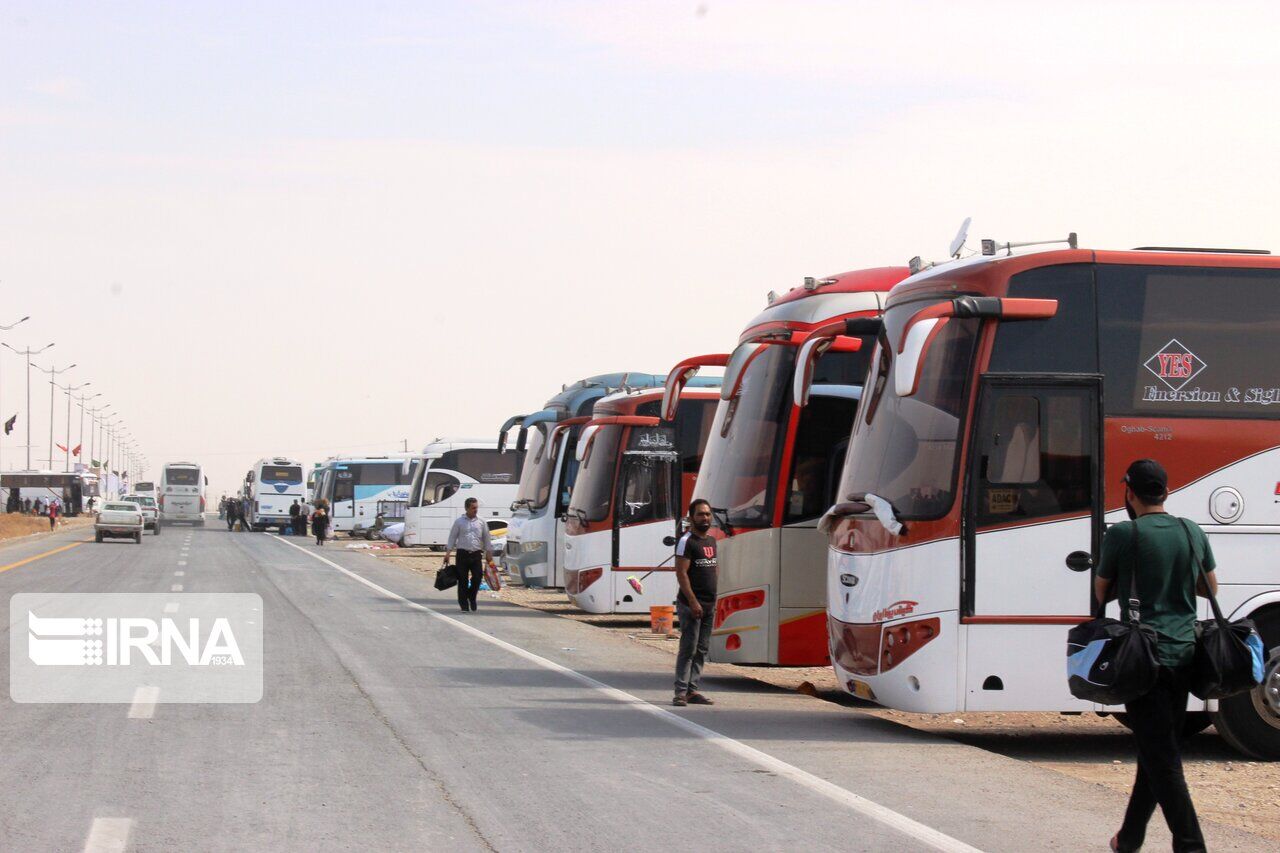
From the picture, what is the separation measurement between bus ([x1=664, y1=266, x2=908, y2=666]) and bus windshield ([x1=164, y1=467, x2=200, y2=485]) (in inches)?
3056

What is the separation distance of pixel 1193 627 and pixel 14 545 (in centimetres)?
5088

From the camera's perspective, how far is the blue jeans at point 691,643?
13.8m

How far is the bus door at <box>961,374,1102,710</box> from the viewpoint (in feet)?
37.2

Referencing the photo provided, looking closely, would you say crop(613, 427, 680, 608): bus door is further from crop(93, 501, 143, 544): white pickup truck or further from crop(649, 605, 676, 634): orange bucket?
crop(93, 501, 143, 544): white pickup truck

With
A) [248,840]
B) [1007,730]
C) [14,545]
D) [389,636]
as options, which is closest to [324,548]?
[14,545]

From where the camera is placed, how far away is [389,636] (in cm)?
2019

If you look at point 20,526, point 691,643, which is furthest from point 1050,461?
point 20,526

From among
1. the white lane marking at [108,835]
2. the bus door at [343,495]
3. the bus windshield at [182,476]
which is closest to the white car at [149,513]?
the bus door at [343,495]

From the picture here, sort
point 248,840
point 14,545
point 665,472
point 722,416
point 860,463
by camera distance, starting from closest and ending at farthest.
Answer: point 248,840
point 860,463
point 722,416
point 665,472
point 14,545

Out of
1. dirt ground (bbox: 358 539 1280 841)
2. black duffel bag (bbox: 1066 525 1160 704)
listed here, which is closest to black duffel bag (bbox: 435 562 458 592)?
dirt ground (bbox: 358 539 1280 841)

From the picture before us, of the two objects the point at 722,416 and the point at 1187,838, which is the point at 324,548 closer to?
the point at 722,416

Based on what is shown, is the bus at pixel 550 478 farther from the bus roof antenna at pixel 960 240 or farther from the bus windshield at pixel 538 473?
the bus roof antenna at pixel 960 240

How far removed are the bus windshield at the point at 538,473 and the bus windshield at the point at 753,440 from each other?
12796 millimetres

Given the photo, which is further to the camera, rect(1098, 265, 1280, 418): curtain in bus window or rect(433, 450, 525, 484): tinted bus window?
rect(433, 450, 525, 484): tinted bus window
